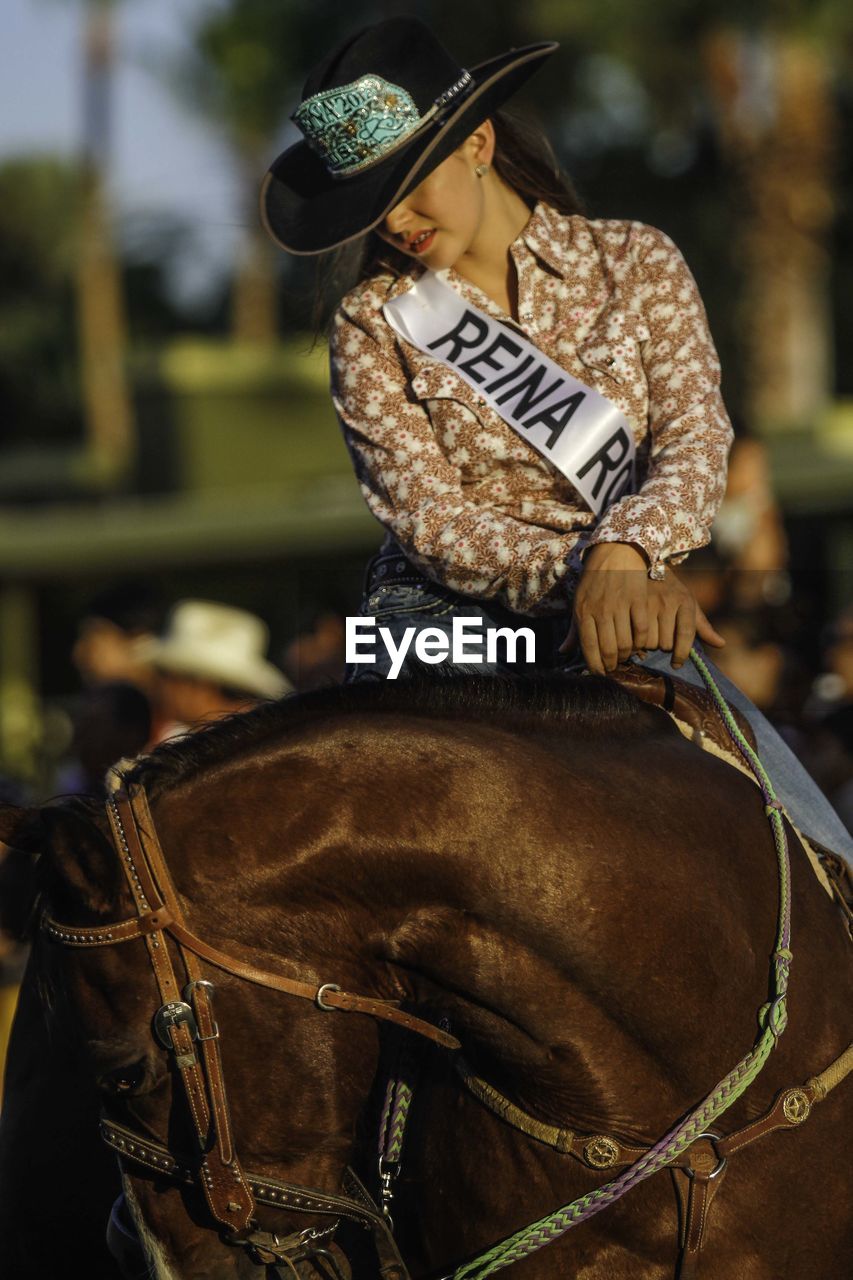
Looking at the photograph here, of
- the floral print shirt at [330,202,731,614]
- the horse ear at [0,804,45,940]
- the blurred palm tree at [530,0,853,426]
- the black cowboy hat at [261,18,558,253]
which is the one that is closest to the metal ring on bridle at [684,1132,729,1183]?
the floral print shirt at [330,202,731,614]

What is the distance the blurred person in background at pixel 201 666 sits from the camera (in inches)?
329

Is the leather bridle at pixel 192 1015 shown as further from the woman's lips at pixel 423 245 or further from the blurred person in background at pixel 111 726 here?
the blurred person in background at pixel 111 726

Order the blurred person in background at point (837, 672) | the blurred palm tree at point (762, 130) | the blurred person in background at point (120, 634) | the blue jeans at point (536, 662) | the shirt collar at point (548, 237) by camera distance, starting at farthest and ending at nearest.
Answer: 1. the blurred palm tree at point (762, 130)
2. the blurred person in background at point (120, 634)
3. the blurred person in background at point (837, 672)
4. the shirt collar at point (548, 237)
5. the blue jeans at point (536, 662)

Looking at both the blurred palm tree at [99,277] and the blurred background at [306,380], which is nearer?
the blurred background at [306,380]

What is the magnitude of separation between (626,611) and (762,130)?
16556 millimetres

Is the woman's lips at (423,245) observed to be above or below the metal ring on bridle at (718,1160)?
above

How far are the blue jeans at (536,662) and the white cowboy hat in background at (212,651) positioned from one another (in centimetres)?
489

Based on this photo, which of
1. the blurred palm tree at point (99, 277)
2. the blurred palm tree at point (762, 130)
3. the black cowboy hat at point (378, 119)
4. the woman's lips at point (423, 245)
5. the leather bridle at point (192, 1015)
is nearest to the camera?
the leather bridle at point (192, 1015)

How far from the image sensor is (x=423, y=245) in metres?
3.19

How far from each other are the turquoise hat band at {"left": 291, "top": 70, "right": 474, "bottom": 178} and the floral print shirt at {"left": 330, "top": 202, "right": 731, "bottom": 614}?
1.04 ft

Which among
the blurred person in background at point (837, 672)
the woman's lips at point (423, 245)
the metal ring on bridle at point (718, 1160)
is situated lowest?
the metal ring on bridle at point (718, 1160)

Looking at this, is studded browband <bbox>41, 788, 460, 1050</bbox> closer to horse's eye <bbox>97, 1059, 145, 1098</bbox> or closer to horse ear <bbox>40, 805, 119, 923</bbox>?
horse ear <bbox>40, 805, 119, 923</bbox>

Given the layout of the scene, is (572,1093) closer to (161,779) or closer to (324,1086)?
(324,1086)

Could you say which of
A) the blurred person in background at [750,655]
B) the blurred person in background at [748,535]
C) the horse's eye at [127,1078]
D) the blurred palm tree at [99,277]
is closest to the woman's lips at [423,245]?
the horse's eye at [127,1078]
